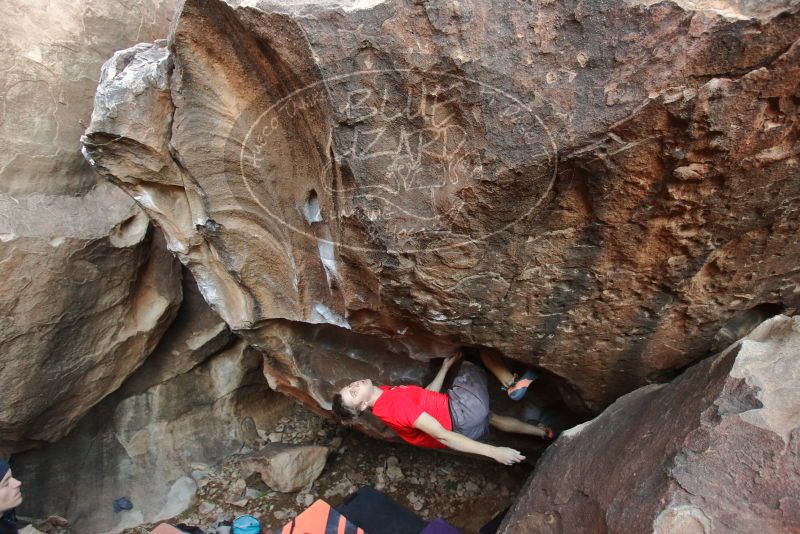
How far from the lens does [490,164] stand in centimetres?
148

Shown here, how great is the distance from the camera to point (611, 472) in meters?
1.53

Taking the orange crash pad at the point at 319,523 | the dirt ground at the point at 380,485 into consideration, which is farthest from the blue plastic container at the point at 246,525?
the orange crash pad at the point at 319,523

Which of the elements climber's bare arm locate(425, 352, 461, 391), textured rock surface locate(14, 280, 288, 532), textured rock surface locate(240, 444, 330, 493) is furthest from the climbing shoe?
textured rock surface locate(14, 280, 288, 532)

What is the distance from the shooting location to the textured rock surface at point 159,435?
2.73 m

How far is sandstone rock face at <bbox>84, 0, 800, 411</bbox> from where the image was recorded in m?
1.31

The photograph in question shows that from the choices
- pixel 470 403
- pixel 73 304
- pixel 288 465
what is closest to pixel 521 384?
pixel 470 403

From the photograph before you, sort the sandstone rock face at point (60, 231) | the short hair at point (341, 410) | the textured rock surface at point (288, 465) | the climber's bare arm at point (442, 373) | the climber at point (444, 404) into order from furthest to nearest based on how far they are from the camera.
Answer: the textured rock surface at point (288, 465) < the short hair at point (341, 410) < the climber's bare arm at point (442, 373) < the sandstone rock face at point (60, 231) < the climber at point (444, 404)

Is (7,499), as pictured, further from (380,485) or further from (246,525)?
(380,485)

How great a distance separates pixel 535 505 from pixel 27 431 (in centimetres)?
217

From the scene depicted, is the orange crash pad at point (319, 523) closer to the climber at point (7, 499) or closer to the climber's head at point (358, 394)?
the climber's head at point (358, 394)

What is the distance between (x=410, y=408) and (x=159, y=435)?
1614mm

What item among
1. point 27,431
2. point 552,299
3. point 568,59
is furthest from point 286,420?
point 568,59

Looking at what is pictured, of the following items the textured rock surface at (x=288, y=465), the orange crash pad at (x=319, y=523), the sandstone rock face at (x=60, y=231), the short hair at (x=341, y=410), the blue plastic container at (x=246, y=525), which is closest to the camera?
the orange crash pad at (x=319, y=523)

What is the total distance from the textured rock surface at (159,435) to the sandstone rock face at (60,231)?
0.23 metres
